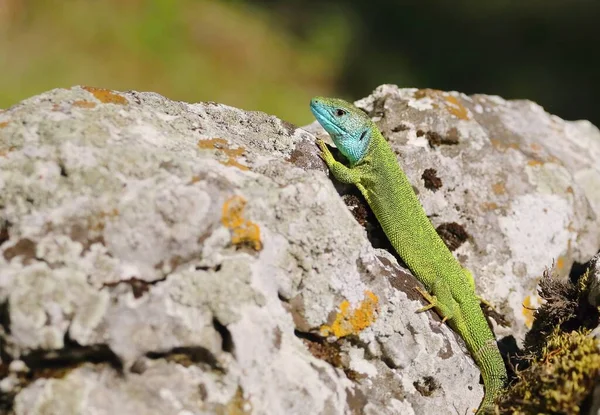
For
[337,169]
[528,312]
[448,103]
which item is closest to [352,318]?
[337,169]

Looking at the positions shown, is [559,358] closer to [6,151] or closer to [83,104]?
[83,104]

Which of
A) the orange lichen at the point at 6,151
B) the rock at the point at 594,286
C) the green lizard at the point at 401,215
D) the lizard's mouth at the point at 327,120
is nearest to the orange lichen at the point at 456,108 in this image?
the green lizard at the point at 401,215

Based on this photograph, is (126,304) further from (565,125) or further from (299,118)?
(299,118)

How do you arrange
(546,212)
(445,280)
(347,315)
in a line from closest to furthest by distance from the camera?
(347,315) < (445,280) < (546,212)

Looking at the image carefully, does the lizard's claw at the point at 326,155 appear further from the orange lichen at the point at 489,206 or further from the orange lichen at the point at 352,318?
the orange lichen at the point at 489,206

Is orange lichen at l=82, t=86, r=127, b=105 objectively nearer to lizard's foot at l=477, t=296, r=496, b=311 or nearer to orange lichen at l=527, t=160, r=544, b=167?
lizard's foot at l=477, t=296, r=496, b=311

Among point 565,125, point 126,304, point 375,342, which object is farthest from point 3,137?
point 565,125
